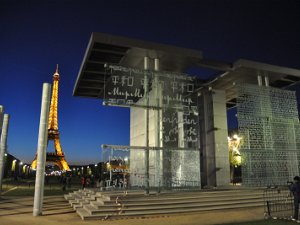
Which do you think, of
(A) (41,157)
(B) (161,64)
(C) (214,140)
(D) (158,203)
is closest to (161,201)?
(D) (158,203)

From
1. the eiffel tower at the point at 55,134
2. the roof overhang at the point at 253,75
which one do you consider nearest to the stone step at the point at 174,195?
the roof overhang at the point at 253,75

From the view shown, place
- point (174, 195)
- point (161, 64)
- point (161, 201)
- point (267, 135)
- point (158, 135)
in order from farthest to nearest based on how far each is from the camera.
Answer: point (267, 135), point (161, 64), point (158, 135), point (174, 195), point (161, 201)

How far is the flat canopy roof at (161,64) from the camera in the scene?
19.0 m

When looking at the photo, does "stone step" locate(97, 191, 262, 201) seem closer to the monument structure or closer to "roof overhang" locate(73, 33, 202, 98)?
the monument structure

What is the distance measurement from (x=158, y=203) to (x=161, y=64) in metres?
11.1

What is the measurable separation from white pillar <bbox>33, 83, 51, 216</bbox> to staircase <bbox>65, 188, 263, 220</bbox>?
1966 mm

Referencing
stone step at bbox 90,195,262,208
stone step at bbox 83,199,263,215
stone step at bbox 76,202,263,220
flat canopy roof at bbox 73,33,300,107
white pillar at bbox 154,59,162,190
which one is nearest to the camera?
stone step at bbox 76,202,263,220

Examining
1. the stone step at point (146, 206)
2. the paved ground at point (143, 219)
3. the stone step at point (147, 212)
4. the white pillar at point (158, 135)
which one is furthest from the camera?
the white pillar at point (158, 135)

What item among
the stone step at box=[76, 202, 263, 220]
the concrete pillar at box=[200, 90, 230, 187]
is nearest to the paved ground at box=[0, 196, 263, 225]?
the stone step at box=[76, 202, 263, 220]

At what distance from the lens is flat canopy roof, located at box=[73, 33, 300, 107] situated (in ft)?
62.2

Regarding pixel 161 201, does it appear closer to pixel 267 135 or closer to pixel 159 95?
pixel 159 95

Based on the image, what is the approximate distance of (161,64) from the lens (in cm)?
2175

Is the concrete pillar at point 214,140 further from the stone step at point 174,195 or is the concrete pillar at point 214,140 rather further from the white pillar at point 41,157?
the white pillar at point 41,157

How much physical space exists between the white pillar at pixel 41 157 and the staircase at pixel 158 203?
1966mm
